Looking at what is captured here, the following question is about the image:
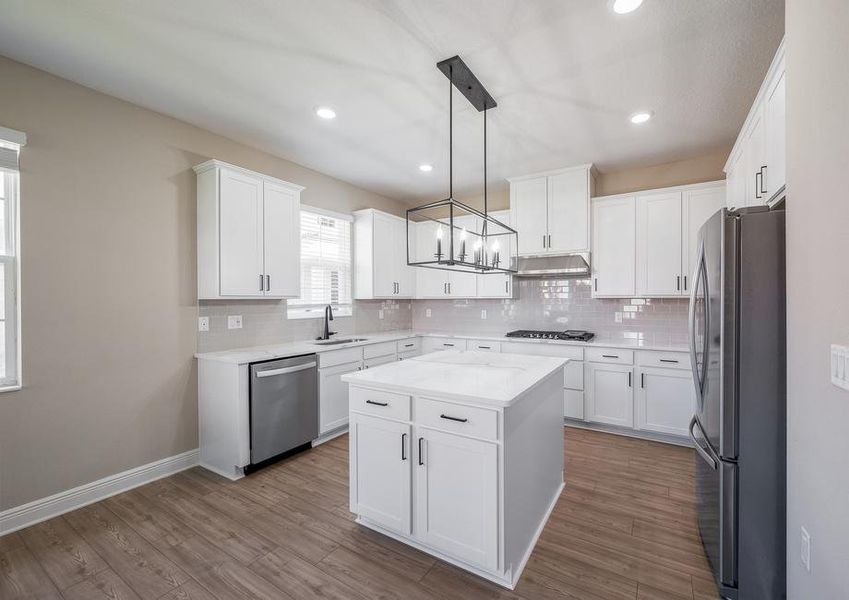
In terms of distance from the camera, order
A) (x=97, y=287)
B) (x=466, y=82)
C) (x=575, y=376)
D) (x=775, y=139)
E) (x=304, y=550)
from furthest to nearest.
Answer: (x=575, y=376), (x=97, y=287), (x=466, y=82), (x=304, y=550), (x=775, y=139)

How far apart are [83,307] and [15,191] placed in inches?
30.6

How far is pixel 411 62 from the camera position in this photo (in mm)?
2311

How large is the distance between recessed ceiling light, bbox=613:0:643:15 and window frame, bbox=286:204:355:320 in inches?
116

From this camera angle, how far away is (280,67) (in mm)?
2363

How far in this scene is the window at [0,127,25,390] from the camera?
7.48 feet

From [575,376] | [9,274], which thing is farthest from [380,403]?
[575,376]

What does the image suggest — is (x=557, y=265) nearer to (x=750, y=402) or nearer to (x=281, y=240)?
(x=750, y=402)

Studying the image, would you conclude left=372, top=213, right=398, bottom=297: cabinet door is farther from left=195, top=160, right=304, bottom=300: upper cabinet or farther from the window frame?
left=195, top=160, right=304, bottom=300: upper cabinet

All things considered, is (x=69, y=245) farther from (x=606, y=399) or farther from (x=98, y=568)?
(x=606, y=399)

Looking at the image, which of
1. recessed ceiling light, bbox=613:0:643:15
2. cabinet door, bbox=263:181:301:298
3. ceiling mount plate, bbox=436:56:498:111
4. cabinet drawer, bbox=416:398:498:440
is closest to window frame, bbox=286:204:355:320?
cabinet door, bbox=263:181:301:298

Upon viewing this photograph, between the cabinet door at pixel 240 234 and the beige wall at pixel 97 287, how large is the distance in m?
0.33

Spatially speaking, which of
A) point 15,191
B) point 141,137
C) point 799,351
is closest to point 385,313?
Answer: point 141,137

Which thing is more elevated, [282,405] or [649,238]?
[649,238]

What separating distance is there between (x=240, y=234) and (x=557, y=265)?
3.16m
